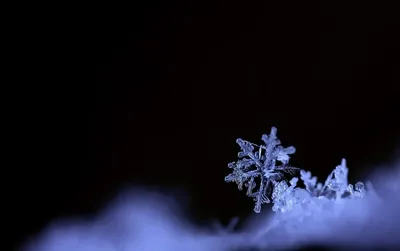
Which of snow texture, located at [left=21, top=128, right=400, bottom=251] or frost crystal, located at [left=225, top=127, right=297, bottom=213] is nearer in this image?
snow texture, located at [left=21, top=128, right=400, bottom=251]

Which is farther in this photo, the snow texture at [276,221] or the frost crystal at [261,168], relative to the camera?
the frost crystal at [261,168]

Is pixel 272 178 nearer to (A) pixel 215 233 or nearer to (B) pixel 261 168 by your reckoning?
(B) pixel 261 168

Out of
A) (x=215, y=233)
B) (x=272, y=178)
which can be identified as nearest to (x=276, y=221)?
(x=272, y=178)

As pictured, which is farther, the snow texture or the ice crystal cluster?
the ice crystal cluster

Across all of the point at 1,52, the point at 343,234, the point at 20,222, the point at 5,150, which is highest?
the point at 1,52

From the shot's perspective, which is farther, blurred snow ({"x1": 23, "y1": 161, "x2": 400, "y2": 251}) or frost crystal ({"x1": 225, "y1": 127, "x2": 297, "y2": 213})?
frost crystal ({"x1": 225, "y1": 127, "x2": 297, "y2": 213})

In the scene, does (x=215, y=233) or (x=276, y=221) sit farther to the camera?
(x=215, y=233)

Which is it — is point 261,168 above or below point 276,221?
above

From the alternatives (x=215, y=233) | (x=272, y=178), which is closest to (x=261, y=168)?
(x=272, y=178)

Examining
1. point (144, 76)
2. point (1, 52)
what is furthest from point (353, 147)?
point (1, 52)

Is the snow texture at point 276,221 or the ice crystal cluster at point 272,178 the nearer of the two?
the snow texture at point 276,221

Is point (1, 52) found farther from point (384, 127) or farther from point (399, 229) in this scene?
point (399, 229)
